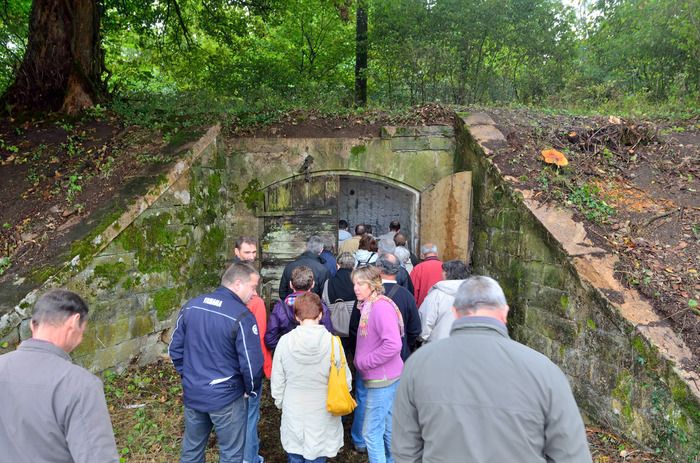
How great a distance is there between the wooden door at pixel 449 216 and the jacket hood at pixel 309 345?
402 centimetres

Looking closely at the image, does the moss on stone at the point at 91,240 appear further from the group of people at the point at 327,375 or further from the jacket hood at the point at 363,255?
the jacket hood at the point at 363,255

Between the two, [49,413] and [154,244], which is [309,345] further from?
[154,244]

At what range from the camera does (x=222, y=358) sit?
3268 mm

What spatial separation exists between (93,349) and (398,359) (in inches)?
133

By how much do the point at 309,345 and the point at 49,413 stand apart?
1.60m

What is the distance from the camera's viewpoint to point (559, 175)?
5793 millimetres

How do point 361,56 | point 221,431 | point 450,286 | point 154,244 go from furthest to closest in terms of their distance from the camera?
1. point 361,56
2. point 154,244
3. point 450,286
4. point 221,431

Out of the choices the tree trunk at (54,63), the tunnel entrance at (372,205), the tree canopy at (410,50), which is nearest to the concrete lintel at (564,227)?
the tree canopy at (410,50)

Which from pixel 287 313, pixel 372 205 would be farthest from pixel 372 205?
pixel 287 313

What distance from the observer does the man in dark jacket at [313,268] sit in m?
5.18

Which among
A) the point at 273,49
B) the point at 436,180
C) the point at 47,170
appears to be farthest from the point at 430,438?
the point at 273,49

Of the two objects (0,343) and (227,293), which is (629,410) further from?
(0,343)

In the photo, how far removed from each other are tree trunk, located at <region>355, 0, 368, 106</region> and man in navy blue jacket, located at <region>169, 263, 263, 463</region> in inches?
309

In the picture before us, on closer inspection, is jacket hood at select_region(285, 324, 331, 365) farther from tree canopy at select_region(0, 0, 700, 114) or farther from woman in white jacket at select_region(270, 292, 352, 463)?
tree canopy at select_region(0, 0, 700, 114)
